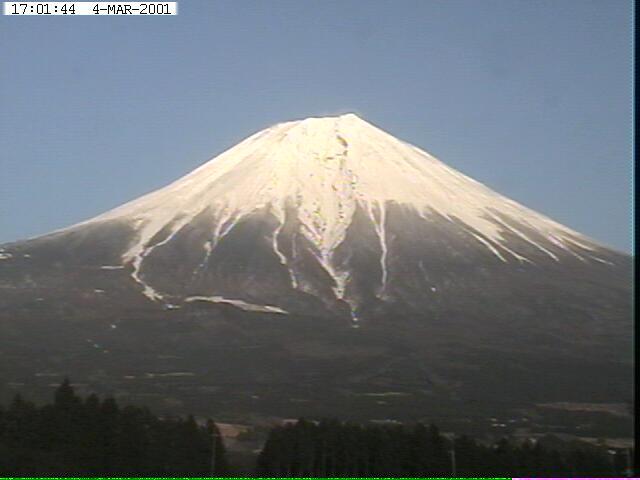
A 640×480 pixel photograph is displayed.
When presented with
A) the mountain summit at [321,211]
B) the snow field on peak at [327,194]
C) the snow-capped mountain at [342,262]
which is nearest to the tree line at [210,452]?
the snow-capped mountain at [342,262]

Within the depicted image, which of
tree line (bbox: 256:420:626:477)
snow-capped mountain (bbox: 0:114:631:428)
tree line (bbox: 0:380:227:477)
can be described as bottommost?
tree line (bbox: 256:420:626:477)

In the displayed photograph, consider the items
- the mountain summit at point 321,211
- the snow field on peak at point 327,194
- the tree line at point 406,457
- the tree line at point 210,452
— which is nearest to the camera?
the tree line at point 210,452

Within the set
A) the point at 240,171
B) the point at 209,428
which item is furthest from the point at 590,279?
the point at 209,428

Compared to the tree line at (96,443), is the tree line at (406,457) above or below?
below

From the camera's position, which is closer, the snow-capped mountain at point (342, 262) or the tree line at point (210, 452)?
the tree line at point (210, 452)

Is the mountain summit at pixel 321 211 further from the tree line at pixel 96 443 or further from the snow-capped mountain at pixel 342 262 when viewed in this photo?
the tree line at pixel 96 443

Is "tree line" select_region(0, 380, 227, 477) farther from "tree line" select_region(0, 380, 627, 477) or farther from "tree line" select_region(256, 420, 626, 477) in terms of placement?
"tree line" select_region(256, 420, 626, 477)

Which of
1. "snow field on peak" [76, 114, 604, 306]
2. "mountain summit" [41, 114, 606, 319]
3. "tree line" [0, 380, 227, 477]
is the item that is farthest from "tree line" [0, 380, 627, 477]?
"snow field on peak" [76, 114, 604, 306]
